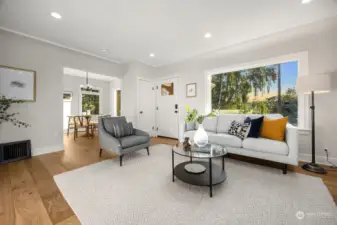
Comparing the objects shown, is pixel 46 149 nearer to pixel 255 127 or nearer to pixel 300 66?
pixel 255 127

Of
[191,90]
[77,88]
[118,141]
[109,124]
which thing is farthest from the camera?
[77,88]

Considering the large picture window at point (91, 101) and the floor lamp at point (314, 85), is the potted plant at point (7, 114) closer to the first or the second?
the large picture window at point (91, 101)

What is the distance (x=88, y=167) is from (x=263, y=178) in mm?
2809

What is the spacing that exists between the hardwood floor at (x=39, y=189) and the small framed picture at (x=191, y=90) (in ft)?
7.25

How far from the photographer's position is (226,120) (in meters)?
3.32

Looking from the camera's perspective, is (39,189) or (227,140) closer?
(39,189)

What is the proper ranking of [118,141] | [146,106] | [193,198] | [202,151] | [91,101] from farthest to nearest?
[91,101]
[146,106]
[118,141]
[202,151]
[193,198]

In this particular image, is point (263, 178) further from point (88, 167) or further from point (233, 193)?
point (88, 167)

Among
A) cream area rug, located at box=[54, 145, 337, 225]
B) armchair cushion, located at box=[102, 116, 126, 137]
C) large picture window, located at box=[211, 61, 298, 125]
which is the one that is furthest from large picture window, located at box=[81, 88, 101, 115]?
large picture window, located at box=[211, 61, 298, 125]

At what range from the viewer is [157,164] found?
103 inches

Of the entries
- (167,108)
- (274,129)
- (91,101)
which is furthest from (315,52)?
(91,101)

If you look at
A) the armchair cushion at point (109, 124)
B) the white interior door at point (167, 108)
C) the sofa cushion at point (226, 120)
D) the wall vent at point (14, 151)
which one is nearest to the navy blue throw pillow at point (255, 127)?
the sofa cushion at point (226, 120)

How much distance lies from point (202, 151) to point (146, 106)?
3.41m

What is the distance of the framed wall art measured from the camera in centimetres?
280
